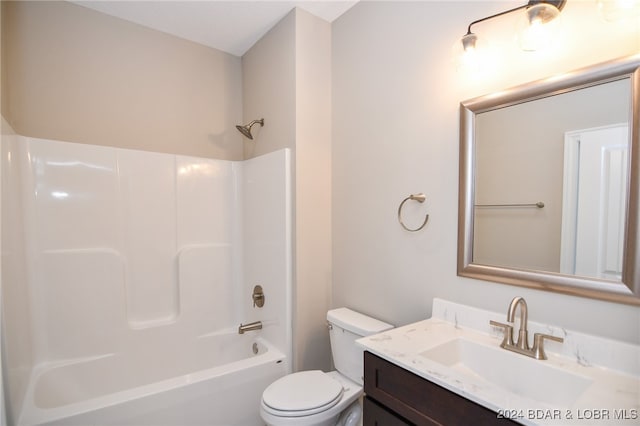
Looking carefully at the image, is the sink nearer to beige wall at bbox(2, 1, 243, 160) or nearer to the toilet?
the toilet

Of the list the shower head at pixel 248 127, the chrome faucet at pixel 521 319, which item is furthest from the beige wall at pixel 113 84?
the chrome faucet at pixel 521 319

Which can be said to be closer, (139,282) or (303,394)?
(303,394)

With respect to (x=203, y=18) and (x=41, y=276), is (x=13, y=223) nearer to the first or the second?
(x=41, y=276)

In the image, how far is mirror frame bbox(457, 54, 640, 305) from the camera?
0.93 meters

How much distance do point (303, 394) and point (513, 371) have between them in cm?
93

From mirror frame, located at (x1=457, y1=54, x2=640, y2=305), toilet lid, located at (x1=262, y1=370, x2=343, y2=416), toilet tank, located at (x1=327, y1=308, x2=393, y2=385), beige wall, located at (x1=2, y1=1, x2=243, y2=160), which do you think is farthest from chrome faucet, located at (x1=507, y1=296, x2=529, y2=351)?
beige wall, located at (x1=2, y1=1, x2=243, y2=160)

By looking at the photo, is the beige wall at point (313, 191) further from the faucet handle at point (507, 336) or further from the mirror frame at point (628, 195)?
the faucet handle at point (507, 336)

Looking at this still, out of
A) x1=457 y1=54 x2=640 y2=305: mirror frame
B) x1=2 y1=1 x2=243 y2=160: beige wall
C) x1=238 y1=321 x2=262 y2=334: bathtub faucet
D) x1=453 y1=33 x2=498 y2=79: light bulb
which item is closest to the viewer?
x1=457 y1=54 x2=640 y2=305: mirror frame

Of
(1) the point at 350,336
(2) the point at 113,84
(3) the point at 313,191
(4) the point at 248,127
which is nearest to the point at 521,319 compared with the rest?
(1) the point at 350,336

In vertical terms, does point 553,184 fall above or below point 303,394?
above

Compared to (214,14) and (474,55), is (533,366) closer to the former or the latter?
(474,55)

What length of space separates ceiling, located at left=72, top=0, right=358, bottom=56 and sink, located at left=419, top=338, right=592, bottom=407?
195cm

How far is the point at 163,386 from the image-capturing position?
4.92 feet

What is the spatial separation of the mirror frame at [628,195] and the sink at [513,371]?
26 cm
